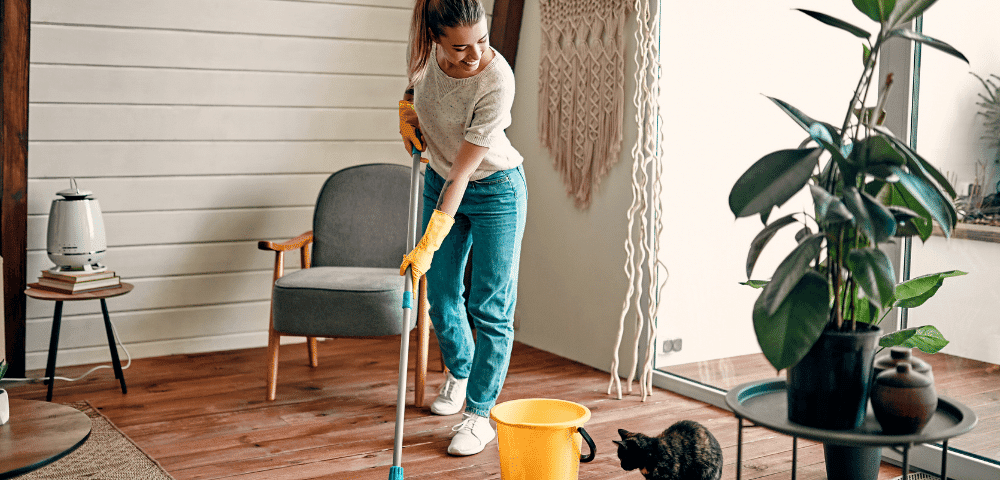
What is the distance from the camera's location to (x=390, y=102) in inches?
143

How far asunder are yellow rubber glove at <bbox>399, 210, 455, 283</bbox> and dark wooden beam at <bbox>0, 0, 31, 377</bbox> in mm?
1759

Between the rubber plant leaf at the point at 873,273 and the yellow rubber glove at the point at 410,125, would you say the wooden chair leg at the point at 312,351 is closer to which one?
the yellow rubber glove at the point at 410,125

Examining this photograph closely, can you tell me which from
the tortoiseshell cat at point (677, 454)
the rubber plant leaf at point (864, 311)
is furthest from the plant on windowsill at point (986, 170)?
the tortoiseshell cat at point (677, 454)

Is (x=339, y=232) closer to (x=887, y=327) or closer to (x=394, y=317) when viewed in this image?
(x=394, y=317)

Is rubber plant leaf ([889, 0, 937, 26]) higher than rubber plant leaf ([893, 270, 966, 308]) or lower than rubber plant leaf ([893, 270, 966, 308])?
higher

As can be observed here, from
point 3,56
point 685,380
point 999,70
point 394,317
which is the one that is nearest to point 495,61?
point 394,317

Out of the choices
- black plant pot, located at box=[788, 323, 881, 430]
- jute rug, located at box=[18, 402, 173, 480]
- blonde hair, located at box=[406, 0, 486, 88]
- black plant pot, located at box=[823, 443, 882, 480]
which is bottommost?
jute rug, located at box=[18, 402, 173, 480]

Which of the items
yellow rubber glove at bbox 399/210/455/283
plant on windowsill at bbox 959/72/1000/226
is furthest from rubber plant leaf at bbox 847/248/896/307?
yellow rubber glove at bbox 399/210/455/283

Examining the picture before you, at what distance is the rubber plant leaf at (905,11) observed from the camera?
4.17ft

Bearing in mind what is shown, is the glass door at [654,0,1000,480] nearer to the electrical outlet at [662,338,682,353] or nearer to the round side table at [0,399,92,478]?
the electrical outlet at [662,338,682,353]

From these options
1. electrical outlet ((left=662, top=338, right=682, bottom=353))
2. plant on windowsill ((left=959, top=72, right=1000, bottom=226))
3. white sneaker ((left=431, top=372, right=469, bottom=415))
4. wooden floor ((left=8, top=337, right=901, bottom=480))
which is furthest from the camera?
electrical outlet ((left=662, top=338, right=682, bottom=353))

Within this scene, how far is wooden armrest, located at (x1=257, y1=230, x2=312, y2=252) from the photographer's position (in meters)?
2.90

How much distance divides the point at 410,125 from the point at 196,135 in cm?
145

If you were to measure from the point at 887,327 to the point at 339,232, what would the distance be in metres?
1.93
